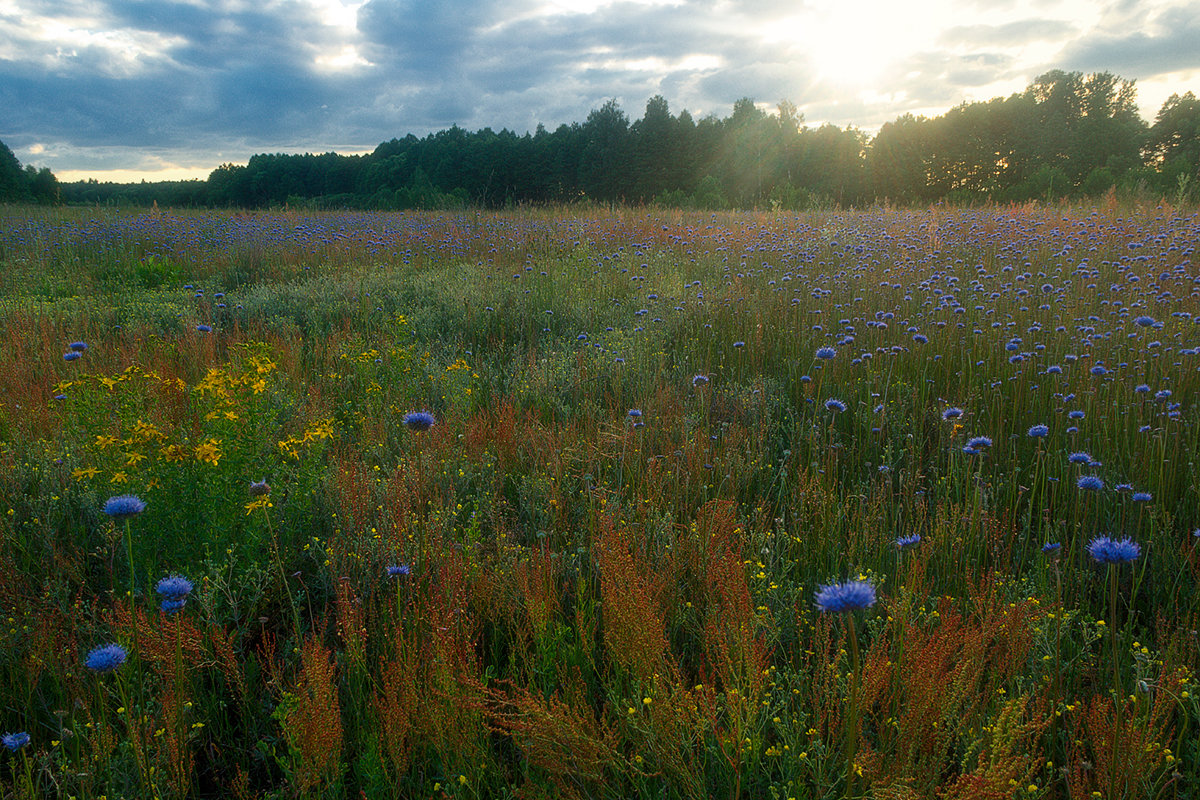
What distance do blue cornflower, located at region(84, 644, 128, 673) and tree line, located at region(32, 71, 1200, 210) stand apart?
31847 mm

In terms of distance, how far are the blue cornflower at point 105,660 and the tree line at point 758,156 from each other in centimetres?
3185

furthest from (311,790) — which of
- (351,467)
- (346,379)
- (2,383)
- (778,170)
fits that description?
(778,170)

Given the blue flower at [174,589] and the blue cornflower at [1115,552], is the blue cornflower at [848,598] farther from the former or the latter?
the blue flower at [174,589]

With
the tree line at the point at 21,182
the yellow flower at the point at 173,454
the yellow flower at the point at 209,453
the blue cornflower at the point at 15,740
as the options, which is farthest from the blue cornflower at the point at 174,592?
the tree line at the point at 21,182

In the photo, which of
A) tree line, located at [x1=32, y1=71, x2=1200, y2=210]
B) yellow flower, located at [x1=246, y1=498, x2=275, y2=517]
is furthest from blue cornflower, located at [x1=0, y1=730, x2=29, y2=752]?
tree line, located at [x1=32, y1=71, x2=1200, y2=210]

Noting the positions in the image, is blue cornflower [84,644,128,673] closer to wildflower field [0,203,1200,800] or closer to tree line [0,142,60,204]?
wildflower field [0,203,1200,800]

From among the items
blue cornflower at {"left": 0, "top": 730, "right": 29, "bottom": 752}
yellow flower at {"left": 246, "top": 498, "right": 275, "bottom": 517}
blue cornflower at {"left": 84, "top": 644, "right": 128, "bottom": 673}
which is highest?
yellow flower at {"left": 246, "top": 498, "right": 275, "bottom": 517}

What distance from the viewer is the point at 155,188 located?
5159 cm

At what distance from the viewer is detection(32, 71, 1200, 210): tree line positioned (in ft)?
129

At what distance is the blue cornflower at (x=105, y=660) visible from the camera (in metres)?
1.45

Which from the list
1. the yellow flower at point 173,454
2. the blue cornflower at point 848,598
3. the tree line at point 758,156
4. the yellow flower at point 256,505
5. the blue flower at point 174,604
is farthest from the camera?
the tree line at point 758,156

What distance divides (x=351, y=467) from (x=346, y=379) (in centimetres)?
176

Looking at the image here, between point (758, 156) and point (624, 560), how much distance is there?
50.7 metres

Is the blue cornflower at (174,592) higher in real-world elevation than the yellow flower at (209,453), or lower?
lower
